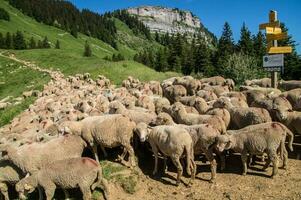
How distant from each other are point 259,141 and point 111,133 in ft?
17.2

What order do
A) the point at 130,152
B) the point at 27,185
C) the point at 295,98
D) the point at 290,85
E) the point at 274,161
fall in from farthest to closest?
1. the point at 290,85
2. the point at 295,98
3. the point at 130,152
4. the point at 274,161
5. the point at 27,185

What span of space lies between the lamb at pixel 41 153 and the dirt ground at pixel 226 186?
2.11 m

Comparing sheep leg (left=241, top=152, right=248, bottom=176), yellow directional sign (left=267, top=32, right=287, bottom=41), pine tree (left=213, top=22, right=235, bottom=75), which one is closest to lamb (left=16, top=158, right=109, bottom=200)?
sheep leg (left=241, top=152, right=248, bottom=176)

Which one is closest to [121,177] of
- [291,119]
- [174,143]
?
[174,143]

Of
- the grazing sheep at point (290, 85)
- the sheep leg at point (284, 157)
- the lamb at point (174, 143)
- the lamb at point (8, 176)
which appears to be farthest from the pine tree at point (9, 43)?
the sheep leg at point (284, 157)

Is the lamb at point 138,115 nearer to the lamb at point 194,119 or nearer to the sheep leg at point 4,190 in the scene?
the lamb at point 194,119

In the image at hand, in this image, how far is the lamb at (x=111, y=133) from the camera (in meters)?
14.4

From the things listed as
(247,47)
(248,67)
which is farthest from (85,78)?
(247,47)

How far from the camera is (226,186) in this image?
43.5ft

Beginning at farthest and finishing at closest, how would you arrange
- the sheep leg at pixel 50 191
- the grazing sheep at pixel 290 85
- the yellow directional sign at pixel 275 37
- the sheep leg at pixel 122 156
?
the grazing sheep at pixel 290 85, the yellow directional sign at pixel 275 37, the sheep leg at pixel 122 156, the sheep leg at pixel 50 191

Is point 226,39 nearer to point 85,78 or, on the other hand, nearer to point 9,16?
point 85,78

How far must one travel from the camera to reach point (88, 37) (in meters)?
196

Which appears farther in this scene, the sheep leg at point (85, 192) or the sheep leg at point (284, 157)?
the sheep leg at point (284, 157)

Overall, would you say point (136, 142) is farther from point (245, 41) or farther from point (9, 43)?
point (9, 43)
